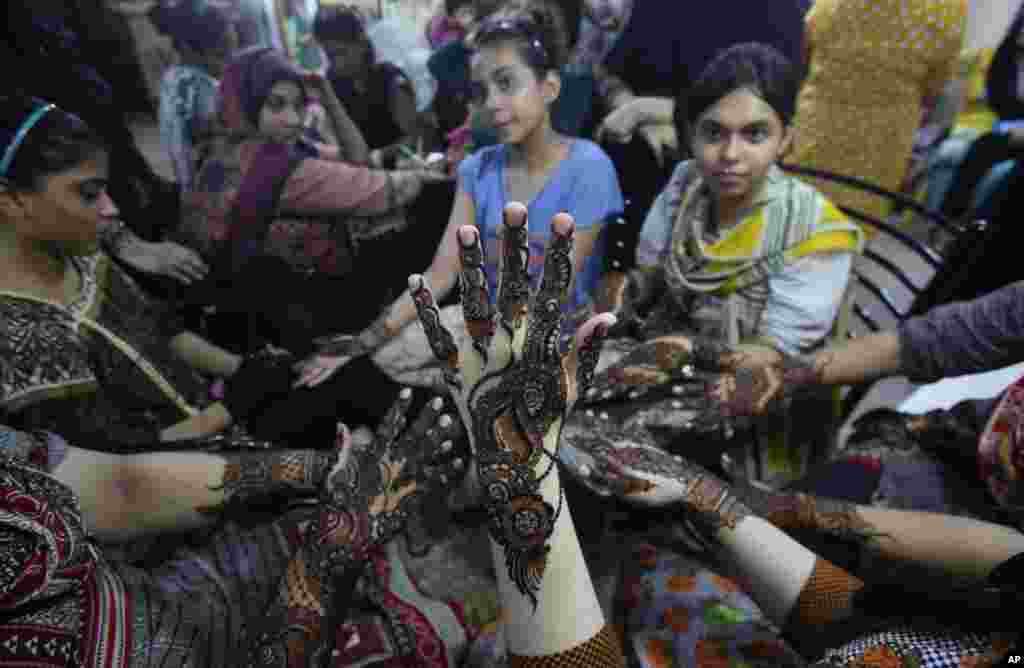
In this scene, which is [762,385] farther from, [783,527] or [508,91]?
[508,91]

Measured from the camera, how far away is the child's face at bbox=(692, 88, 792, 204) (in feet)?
3.00

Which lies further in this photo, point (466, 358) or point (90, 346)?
point (90, 346)

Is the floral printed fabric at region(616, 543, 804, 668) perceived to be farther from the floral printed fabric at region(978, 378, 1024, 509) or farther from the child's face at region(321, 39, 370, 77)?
the child's face at region(321, 39, 370, 77)

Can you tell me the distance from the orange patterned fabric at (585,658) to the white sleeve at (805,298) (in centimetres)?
69

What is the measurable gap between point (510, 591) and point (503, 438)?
0.52 ft

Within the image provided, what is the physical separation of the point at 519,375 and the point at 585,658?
0.29 m

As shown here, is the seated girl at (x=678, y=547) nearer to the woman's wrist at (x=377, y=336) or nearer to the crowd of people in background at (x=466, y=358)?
the crowd of people in background at (x=466, y=358)

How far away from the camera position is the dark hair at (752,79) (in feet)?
2.97

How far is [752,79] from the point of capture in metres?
0.90

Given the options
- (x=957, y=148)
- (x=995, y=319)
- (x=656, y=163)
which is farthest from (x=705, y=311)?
(x=957, y=148)

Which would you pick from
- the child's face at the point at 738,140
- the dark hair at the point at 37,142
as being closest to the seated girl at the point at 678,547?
the child's face at the point at 738,140

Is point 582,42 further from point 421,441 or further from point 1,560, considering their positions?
point 1,560

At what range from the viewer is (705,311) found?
1124mm

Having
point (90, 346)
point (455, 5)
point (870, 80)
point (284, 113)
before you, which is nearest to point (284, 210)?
point (284, 113)
